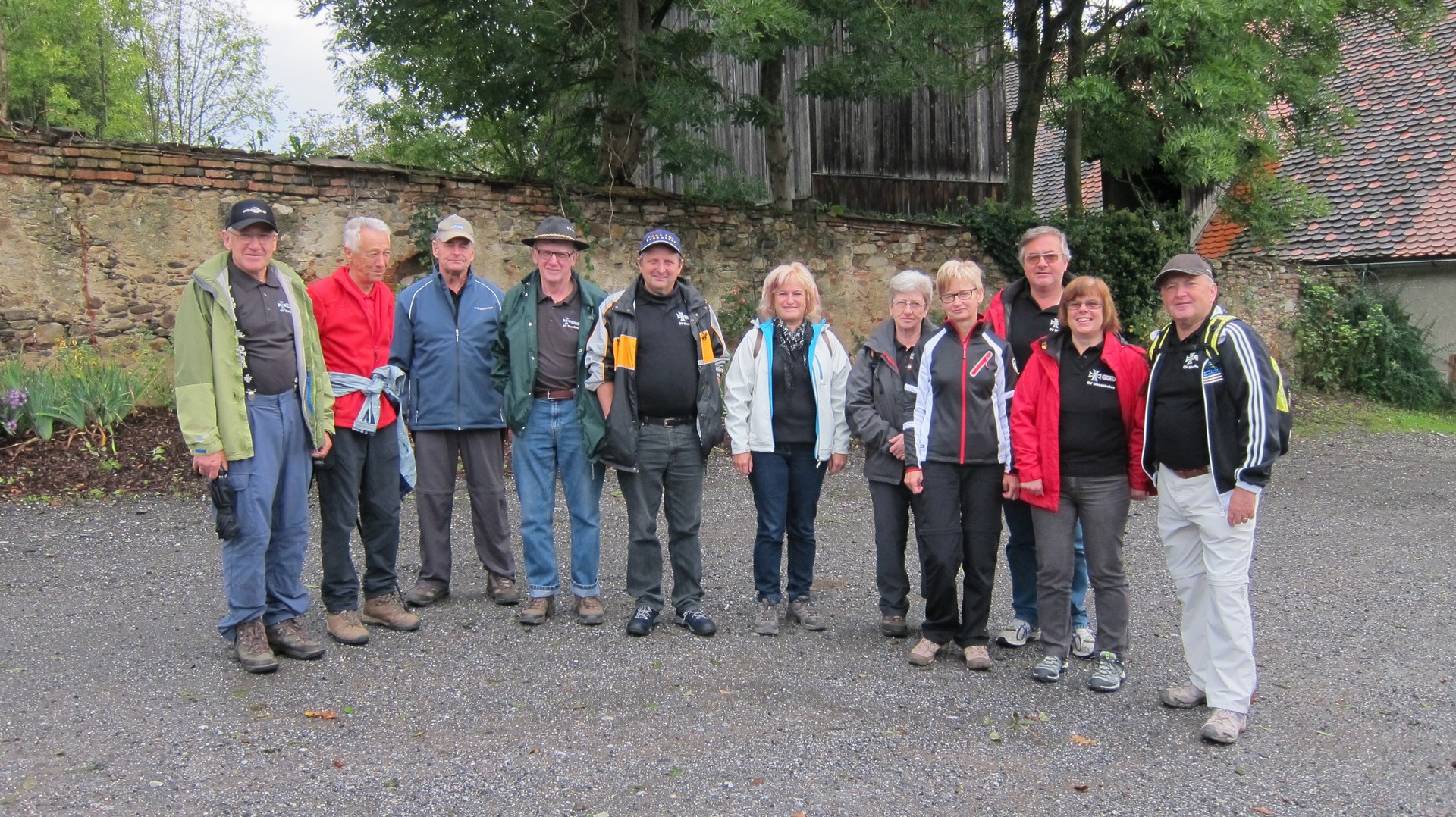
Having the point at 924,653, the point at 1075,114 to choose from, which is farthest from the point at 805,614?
the point at 1075,114

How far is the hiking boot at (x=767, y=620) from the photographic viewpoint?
541cm

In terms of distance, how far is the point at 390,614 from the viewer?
5.38 meters

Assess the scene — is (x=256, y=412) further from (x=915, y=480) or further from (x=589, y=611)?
(x=915, y=480)

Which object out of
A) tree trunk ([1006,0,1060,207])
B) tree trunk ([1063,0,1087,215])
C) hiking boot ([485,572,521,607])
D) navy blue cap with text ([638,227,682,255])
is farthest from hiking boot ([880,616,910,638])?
tree trunk ([1006,0,1060,207])

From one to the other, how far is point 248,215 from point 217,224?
595 cm

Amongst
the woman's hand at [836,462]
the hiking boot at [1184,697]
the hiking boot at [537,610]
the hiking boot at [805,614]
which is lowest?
the hiking boot at [1184,697]

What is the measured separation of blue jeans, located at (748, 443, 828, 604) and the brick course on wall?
21.4 feet

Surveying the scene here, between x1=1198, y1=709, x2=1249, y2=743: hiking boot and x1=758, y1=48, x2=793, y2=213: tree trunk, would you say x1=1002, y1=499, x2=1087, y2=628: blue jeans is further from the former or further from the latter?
x1=758, y1=48, x2=793, y2=213: tree trunk

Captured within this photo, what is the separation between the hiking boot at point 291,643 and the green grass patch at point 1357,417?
1272 cm

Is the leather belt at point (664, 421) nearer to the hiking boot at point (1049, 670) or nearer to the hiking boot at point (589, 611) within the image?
the hiking boot at point (589, 611)

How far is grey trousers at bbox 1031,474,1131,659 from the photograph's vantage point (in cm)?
468

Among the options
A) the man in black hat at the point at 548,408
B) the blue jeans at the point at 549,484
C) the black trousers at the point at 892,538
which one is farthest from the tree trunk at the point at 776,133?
the black trousers at the point at 892,538

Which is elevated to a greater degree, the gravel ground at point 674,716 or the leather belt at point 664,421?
the leather belt at point 664,421

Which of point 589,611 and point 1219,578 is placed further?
point 589,611
